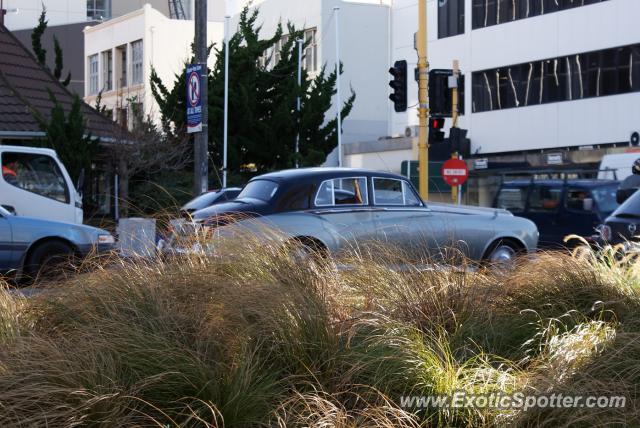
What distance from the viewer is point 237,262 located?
6965 millimetres

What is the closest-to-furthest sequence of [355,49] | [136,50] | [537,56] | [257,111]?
[257,111] < [537,56] < [355,49] < [136,50]

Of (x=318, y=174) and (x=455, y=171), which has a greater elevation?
(x=455, y=171)

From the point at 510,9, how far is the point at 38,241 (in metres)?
30.1

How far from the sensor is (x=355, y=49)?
47.9m

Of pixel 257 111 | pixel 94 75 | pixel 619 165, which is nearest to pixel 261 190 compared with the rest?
pixel 619 165

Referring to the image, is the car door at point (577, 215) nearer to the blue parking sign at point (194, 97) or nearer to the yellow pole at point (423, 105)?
the yellow pole at point (423, 105)

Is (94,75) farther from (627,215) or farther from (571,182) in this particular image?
(627,215)

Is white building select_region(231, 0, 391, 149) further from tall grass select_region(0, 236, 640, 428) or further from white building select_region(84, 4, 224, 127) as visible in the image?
tall grass select_region(0, 236, 640, 428)

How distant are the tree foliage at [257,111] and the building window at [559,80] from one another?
10.1 meters

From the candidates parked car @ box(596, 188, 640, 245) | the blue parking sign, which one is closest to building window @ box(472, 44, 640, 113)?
the blue parking sign

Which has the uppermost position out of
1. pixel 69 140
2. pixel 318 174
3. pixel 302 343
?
pixel 69 140

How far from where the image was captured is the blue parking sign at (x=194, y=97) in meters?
17.5

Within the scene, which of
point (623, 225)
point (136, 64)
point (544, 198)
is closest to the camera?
point (623, 225)

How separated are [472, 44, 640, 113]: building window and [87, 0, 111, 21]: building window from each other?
1128 inches
